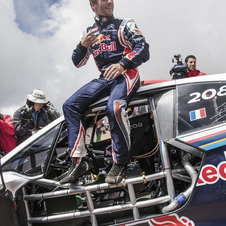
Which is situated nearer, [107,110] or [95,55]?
[107,110]

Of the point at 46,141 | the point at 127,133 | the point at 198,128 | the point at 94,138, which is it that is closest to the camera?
the point at 198,128

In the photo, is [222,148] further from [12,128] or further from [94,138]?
[12,128]

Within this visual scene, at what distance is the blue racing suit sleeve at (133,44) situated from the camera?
1.96 m

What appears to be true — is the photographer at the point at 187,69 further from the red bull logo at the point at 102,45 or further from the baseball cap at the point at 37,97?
the baseball cap at the point at 37,97

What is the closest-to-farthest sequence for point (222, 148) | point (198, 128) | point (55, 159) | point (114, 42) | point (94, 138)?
point (222, 148), point (198, 128), point (114, 42), point (55, 159), point (94, 138)

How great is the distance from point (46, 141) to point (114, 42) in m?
1.36

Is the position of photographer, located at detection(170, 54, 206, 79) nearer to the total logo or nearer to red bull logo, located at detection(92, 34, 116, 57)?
red bull logo, located at detection(92, 34, 116, 57)

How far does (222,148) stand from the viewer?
1.57 metres

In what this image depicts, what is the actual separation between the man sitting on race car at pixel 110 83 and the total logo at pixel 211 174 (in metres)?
0.67

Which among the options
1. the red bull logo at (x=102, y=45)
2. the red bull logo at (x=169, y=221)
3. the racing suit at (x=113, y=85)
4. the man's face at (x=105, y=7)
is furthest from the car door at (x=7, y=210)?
the man's face at (x=105, y=7)

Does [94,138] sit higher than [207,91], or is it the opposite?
[207,91]

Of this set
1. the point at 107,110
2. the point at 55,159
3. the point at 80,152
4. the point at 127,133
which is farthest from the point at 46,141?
the point at 127,133

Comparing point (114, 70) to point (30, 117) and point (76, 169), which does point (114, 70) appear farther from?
point (30, 117)

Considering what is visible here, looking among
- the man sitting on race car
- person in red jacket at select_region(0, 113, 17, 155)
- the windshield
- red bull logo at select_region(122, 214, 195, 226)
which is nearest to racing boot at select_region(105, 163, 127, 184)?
the man sitting on race car
